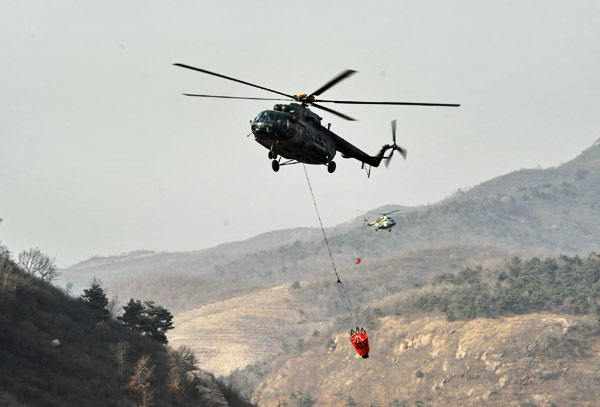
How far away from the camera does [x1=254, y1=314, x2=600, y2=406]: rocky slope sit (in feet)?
213

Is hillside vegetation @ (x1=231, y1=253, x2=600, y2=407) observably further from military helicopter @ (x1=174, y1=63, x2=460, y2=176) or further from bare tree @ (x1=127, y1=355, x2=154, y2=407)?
military helicopter @ (x1=174, y1=63, x2=460, y2=176)

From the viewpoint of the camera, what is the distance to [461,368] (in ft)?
235

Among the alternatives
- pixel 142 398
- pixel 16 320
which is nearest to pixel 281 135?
pixel 142 398

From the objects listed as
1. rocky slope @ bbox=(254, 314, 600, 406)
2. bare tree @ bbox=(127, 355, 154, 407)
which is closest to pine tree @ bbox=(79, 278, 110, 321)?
bare tree @ bbox=(127, 355, 154, 407)

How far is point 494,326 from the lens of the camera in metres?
79.6

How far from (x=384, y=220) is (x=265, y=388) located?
48.5 m

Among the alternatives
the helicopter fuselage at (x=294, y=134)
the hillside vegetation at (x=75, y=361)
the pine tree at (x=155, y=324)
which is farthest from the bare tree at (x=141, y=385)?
the helicopter fuselage at (x=294, y=134)

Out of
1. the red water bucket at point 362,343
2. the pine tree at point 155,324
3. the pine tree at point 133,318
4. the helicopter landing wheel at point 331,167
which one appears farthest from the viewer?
the pine tree at point 155,324

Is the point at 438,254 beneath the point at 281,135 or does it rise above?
above

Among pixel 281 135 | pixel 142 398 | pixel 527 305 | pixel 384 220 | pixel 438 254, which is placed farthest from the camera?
pixel 438 254

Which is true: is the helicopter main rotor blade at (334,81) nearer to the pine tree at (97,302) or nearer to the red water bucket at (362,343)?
the red water bucket at (362,343)

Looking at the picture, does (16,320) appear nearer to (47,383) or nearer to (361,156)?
(47,383)

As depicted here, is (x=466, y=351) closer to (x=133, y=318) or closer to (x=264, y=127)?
(x=133, y=318)

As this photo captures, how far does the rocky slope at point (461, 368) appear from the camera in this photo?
64.9 m
